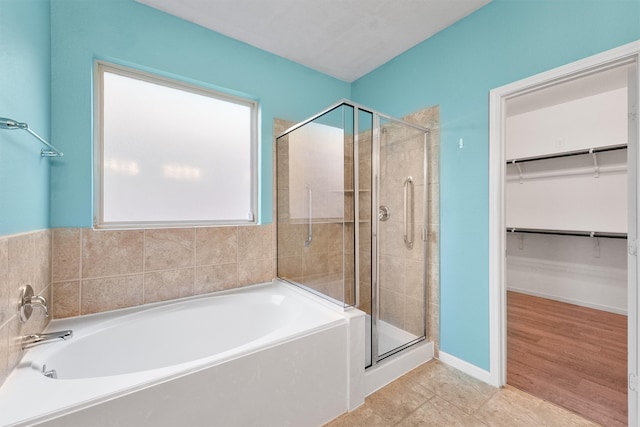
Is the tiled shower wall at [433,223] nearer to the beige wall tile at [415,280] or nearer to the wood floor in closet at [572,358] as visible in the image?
the beige wall tile at [415,280]

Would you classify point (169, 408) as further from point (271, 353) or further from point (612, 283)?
point (612, 283)

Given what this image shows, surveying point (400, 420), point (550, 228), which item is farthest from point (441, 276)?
point (550, 228)

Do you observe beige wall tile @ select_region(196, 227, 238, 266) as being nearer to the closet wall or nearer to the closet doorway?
the closet doorway

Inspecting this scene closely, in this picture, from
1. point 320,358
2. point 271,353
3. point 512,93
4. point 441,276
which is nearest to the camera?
point 271,353

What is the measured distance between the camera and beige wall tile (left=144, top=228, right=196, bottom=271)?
185cm

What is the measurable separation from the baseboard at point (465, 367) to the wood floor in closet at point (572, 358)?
0.18 meters

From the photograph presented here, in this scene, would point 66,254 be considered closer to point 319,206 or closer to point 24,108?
point 24,108

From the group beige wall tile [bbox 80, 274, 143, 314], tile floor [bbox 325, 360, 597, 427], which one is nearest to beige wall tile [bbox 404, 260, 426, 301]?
tile floor [bbox 325, 360, 597, 427]

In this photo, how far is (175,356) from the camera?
1763mm

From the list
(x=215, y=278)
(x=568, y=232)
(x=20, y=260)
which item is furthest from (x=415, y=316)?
(x=20, y=260)

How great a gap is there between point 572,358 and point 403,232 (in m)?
1.63

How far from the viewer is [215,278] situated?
2.10m

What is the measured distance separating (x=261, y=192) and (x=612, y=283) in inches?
157

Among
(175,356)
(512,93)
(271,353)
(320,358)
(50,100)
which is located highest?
(512,93)
